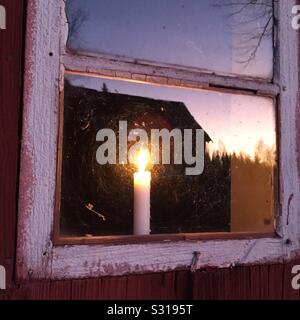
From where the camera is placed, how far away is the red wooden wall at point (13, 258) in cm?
75

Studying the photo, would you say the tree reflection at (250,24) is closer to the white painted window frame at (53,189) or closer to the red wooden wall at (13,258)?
the white painted window frame at (53,189)

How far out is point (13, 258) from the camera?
75cm

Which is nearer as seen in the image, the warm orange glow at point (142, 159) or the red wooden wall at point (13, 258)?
the red wooden wall at point (13, 258)

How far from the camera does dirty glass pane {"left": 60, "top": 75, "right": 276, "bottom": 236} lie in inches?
32.8

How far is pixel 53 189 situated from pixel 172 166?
26cm

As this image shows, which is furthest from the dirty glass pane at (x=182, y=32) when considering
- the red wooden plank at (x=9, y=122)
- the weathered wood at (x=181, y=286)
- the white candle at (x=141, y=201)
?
the weathered wood at (x=181, y=286)

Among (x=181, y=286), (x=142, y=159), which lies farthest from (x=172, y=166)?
(x=181, y=286)

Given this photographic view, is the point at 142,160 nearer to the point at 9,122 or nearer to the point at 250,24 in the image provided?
the point at 9,122

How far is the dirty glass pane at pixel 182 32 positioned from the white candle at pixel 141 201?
0.81 ft

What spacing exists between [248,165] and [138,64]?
347 mm

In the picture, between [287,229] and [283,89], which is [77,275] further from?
[283,89]

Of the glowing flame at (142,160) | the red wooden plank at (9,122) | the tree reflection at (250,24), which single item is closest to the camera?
the red wooden plank at (9,122)

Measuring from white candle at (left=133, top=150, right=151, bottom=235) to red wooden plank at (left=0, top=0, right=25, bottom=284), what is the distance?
22cm

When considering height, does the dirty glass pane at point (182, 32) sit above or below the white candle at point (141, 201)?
above
